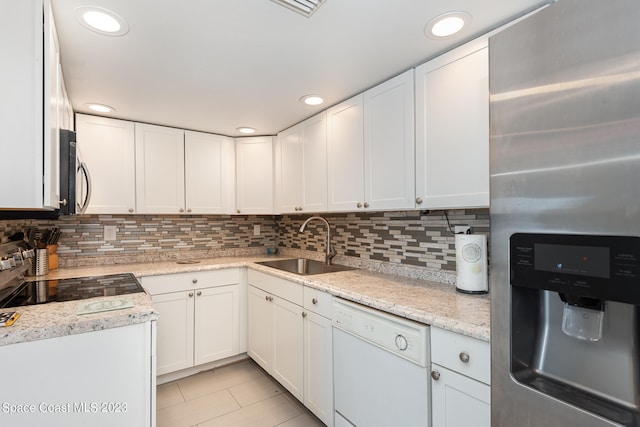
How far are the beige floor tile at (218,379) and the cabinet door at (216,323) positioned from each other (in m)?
0.12

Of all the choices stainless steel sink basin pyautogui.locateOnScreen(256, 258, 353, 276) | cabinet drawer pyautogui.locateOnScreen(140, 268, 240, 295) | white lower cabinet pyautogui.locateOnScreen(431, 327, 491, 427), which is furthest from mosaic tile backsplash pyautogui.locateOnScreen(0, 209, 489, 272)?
white lower cabinet pyautogui.locateOnScreen(431, 327, 491, 427)

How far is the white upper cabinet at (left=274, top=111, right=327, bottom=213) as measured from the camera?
7.91 ft

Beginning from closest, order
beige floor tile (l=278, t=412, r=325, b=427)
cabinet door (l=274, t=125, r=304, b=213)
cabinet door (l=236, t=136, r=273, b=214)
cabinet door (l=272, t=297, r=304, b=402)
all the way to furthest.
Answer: beige floor tile (l=278, t=412, r=325, b=427)
cabinet door (l=272, t=297, r=304, b=402)
cabinet door (l=274, t=125, r=304, b=213)
cabinet door (l=236, t=136, r=273, b=214)

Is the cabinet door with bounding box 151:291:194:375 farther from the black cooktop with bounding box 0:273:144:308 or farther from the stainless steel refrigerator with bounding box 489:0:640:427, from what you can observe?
the stainless steel refrigerator with bounding box 489:0:640:427

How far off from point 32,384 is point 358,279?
160 centimetres

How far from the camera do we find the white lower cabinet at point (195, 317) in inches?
95.0

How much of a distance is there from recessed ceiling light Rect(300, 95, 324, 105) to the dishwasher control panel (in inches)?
55.1

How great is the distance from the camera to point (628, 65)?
625mm

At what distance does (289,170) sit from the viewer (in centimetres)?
283

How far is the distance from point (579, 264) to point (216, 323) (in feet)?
8.60

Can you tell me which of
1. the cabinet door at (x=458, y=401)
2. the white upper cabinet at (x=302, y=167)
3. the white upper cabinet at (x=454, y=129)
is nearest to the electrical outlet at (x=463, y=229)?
the white upper cabinet at (x=454, y=129)

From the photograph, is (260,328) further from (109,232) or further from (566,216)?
(566,216)

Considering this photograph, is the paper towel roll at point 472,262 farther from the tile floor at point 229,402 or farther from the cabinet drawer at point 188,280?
the cabinet drawer at point 188,280

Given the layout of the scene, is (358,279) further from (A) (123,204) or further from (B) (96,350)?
(A) (123,204)
